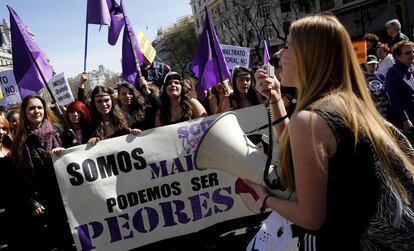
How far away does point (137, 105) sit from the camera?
17.2 ft

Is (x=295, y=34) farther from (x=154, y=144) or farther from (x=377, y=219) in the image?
(x=154, y=144)

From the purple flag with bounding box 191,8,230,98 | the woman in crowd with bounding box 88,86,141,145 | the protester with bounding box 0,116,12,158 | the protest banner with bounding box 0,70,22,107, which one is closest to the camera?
the protester with bounding box 0,116,12,158

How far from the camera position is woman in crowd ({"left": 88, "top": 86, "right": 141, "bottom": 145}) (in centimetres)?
409

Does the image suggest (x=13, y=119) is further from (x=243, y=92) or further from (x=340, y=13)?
(x=340, y=13)

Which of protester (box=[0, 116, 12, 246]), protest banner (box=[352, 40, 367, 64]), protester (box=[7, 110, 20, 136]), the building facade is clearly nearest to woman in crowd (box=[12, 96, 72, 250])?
protester (box=[0, 116, 12, 246])

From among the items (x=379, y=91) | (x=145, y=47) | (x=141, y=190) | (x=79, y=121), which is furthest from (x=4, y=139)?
(x=379, y=91)

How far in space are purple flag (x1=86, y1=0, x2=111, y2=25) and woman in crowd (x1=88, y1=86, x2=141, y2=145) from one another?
6.60 feet

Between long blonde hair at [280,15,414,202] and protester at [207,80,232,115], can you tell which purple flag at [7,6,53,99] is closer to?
protester at [207,80,232,115]

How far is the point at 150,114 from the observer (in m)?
4.75

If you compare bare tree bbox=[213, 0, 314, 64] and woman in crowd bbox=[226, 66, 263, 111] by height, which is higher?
bare tree bbox=[213, 0, 314, 64]

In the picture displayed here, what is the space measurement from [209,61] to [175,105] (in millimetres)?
1499

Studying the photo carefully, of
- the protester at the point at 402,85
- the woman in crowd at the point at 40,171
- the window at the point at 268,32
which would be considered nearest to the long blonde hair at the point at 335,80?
the woman in crowd at the point at 40,171

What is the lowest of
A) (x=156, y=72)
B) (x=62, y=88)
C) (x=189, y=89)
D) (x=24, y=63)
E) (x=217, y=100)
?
(x=217, y=100)

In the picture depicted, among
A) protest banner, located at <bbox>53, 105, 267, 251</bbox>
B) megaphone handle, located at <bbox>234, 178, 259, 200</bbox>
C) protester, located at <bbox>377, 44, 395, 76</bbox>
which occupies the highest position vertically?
megaphone handle, located at <bbox>234, 178, 259, 200</bbox>
